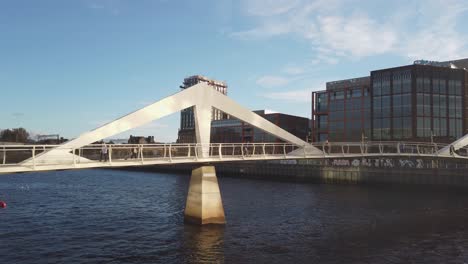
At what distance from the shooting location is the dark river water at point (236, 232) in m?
22.6

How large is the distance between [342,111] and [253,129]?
105 feet

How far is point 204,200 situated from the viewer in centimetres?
3020

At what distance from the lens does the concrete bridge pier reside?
30.2m

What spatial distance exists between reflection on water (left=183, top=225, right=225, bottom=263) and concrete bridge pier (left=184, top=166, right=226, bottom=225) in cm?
79

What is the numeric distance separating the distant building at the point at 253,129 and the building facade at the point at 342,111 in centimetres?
1352

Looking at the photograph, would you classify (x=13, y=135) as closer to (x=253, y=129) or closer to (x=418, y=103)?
(x=253, y=129)

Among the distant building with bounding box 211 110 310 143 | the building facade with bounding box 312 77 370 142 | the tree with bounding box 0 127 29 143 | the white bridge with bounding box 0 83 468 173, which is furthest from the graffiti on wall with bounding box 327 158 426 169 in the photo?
the tree with bounding box 0 127 29 143

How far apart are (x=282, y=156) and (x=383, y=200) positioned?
72.2ft

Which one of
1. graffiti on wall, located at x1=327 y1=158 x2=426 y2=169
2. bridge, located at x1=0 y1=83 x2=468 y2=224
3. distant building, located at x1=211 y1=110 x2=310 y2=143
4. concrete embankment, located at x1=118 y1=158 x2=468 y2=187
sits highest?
distant building, located at x1=211 y1=110 x2=310 y2=143

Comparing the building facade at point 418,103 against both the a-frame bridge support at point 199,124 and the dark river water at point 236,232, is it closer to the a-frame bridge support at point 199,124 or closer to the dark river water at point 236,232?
the dark river water at point 236,232

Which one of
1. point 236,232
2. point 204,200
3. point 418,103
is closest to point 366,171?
point 418,103

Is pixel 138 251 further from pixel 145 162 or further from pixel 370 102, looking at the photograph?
pixel 370 102

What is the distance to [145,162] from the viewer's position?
81.9 ft

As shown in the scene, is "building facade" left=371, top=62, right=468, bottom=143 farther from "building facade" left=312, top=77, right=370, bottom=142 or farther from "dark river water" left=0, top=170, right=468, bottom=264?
"dark river water" left=0, top=170, right=468, bottom=264
